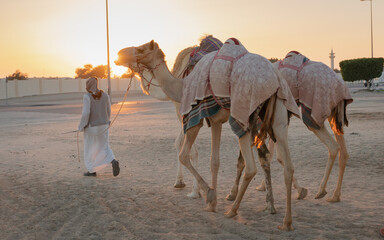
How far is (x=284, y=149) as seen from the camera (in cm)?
523

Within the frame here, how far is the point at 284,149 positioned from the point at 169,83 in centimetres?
208

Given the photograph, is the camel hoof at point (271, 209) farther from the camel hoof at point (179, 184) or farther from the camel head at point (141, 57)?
the camel head at point (141, 57)

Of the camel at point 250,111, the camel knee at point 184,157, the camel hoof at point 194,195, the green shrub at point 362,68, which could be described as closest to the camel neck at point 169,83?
the camel at point 250,111

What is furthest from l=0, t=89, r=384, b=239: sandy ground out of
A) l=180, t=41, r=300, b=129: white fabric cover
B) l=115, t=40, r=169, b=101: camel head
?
l=115, t=40, r=169, b=101: camel head

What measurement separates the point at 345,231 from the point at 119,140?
1006 centimetres

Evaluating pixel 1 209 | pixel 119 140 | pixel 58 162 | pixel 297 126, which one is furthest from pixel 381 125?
pixel 1 209

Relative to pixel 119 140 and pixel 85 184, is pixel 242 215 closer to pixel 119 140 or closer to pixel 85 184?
pixel 85 184

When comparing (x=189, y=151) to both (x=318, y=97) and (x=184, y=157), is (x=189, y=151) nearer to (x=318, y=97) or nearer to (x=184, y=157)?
(x=184, y=157)

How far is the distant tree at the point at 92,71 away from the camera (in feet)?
347

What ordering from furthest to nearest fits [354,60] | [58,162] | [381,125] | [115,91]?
[115,91], [354,60], [381,125], [58,162]

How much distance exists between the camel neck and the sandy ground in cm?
157

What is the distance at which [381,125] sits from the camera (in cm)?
1557

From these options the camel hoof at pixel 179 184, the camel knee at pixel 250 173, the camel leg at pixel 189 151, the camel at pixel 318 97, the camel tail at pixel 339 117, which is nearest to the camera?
the camel knee at pixel 250 173

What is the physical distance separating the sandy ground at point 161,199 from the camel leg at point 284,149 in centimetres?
18
